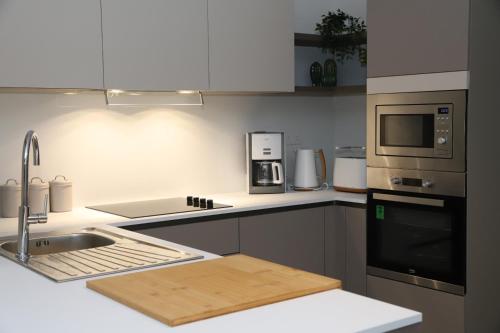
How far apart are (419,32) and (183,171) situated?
1.54 meters

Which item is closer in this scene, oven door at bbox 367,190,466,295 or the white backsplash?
oven door at bbox 367,190,466,295

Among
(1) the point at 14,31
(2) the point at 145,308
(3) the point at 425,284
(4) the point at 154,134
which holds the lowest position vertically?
(3) the point at 425,284

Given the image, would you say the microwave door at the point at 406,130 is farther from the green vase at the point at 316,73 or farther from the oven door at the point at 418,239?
the green vase at the point at 316,73

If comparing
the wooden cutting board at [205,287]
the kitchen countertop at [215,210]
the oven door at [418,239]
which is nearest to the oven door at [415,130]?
the oven door at [418,239]

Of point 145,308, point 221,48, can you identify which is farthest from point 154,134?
point 145,308

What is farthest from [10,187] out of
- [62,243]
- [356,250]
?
[356,250]

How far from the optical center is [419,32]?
10.9 feet

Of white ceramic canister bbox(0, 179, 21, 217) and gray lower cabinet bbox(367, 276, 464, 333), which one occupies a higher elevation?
white ceramic canister bbox(0, 179, 21, 217)

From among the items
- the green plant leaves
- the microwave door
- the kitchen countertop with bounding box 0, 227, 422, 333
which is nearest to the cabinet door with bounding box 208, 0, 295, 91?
the green plant leaves

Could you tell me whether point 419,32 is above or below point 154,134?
above

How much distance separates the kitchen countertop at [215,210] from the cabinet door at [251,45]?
2.02 feet

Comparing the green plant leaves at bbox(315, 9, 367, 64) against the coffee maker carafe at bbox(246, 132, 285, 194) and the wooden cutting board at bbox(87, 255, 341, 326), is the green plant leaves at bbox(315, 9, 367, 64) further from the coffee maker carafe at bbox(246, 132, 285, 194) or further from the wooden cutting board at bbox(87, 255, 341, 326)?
the wooden cutting board at bbox(87, 255, 341, 326)

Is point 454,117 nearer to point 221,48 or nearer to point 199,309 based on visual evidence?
point 221,48

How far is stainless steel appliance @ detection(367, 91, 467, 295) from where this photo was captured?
3.23 m
